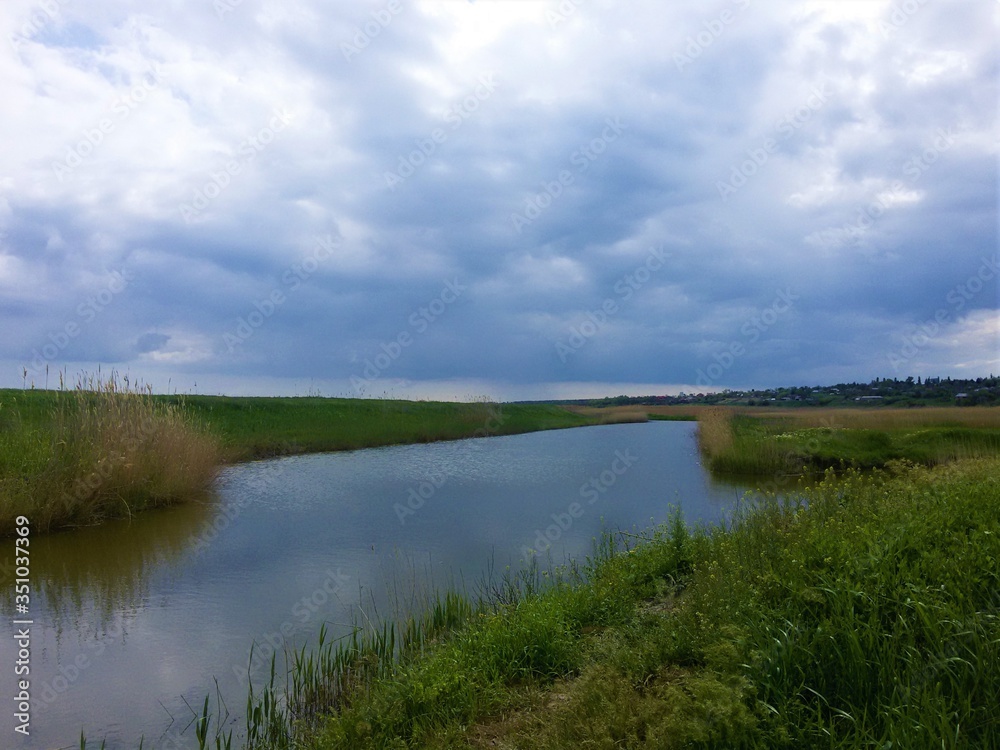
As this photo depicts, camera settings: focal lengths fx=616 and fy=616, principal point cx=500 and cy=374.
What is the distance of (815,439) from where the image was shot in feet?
58.9

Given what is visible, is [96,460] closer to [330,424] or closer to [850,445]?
[330,424]

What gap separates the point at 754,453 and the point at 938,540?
46.5 ft

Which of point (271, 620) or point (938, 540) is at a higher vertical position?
point (938, 540)

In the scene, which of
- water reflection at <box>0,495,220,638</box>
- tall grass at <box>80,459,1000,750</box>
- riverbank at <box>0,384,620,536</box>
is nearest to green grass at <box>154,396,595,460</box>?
riverbank at <box>0,384,620,536</box>

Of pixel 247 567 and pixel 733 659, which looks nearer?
pixel 733 659

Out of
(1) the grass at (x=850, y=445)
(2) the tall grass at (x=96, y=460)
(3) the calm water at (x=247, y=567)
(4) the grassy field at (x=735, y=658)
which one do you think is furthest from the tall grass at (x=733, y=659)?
(1) the grass at (x=850, y=445)

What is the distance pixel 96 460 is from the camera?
10.5 meters

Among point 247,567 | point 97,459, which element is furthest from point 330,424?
point 247,567

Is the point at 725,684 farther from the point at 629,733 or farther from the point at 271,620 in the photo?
the point at 271,620

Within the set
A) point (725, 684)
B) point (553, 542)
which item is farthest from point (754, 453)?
point (725, 684)

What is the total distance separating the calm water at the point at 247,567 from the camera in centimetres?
502

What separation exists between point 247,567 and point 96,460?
13.4ft

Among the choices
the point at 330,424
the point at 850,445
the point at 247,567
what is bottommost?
the point at 247,567

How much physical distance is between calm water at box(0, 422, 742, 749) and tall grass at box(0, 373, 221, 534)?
45 cm
